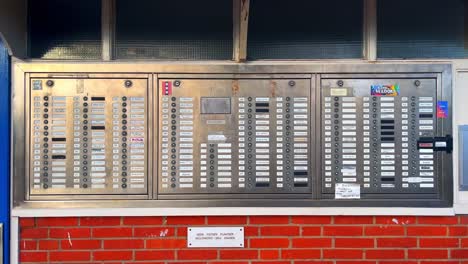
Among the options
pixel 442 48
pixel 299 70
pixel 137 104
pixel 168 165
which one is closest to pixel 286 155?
pixel 299 70

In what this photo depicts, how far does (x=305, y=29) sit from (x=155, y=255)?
224 centimetres

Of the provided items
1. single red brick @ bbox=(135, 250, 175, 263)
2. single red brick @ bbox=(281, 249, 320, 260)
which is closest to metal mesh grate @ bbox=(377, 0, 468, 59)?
single red brick @ bbox=(281, 249, 320, 260)

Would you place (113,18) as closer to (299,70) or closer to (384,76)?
(299,70)

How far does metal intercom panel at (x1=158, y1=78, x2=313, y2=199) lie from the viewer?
3.18m

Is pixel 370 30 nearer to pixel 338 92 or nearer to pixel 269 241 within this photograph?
pixel 338 92

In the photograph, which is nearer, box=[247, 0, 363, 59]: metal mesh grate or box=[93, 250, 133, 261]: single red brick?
box=[93, 250, 133, 261]: single red brick

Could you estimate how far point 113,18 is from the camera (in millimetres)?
3295

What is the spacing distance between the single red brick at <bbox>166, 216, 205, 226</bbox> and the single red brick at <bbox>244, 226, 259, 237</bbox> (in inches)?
13.8

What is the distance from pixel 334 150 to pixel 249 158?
2.27 feet

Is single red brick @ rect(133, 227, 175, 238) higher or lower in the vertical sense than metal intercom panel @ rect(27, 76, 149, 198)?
lower

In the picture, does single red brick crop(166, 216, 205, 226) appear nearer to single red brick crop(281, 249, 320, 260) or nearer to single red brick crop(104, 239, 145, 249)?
single red brick crop(104, 239, 145, 249)

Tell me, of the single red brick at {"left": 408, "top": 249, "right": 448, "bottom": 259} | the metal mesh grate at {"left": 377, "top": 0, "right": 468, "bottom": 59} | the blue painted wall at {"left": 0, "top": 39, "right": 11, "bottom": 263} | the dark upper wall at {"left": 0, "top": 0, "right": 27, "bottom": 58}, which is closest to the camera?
the dark upper wall at {"left": 0, "top": 0, "right": 27, "bottom": 58}

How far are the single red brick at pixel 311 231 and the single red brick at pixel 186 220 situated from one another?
2.69 feet

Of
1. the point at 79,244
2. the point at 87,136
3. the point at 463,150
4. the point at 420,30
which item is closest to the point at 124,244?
the point at 79,244
